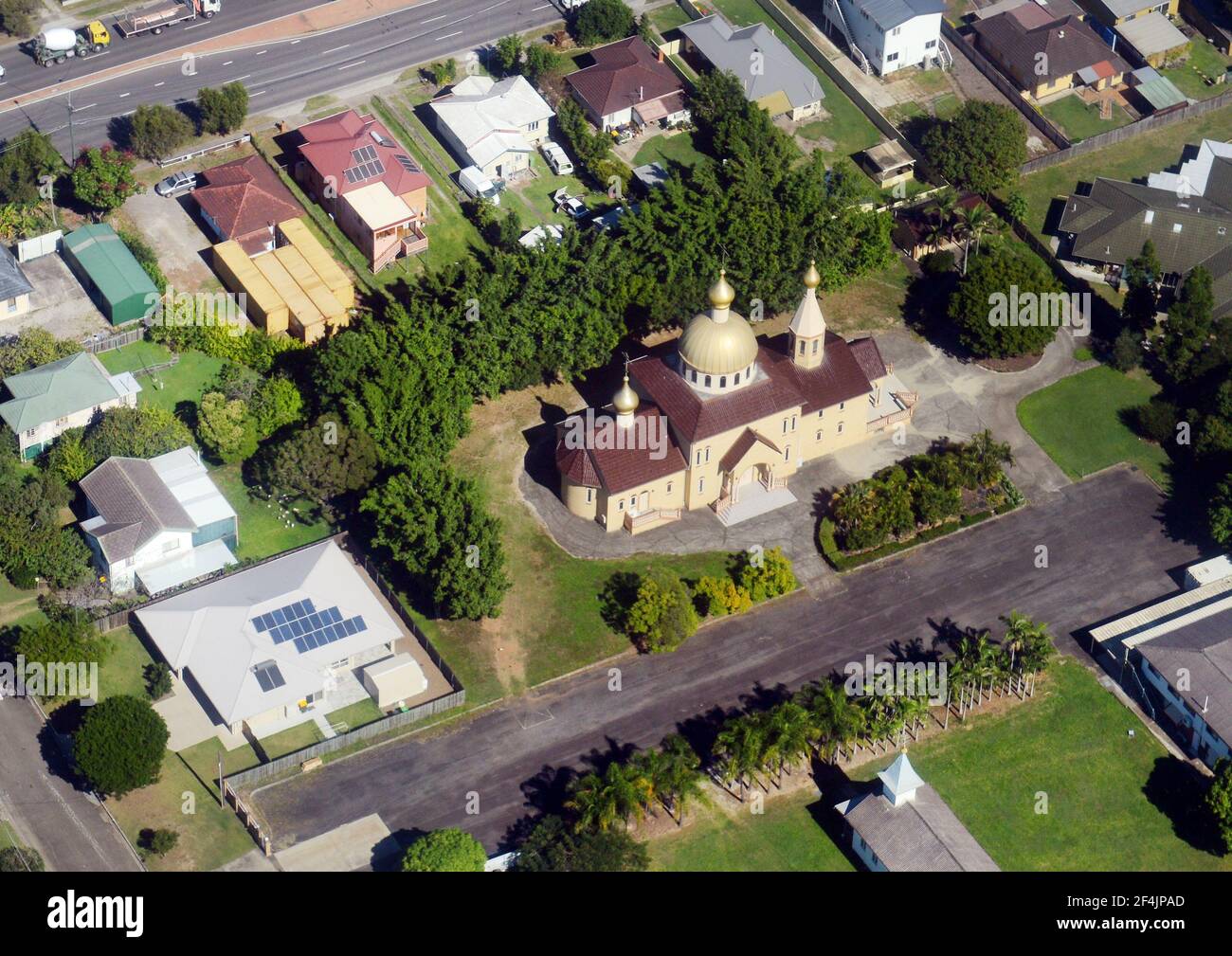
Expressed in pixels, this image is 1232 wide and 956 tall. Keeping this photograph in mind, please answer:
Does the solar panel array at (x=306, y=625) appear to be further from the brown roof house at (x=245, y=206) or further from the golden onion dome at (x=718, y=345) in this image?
the brown roof house at (x=245, y=206)

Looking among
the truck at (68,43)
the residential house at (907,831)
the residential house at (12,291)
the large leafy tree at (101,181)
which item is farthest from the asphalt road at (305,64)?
the residential house at (907,831)

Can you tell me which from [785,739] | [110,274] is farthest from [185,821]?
[110,274]

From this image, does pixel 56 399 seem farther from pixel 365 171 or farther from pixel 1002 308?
pixel 1002 308

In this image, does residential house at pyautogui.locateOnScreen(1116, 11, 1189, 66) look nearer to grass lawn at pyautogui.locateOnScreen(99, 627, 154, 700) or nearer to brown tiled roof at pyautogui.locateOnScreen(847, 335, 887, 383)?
brown tiled roof at pyautogui.locateOnScreen(847, 335, 887, 383)

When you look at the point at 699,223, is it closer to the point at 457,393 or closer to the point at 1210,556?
the point at 457,393

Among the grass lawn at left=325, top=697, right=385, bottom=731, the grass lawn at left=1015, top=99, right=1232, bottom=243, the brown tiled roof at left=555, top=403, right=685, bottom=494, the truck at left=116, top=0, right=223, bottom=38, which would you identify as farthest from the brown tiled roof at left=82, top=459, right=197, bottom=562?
the grass lawn at left=1015, top=99, right=1232, bottom=243

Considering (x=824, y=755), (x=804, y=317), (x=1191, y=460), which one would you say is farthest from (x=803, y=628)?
(x=1191, y=460)

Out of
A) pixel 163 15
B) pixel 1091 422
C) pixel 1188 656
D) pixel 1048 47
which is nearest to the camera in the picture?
pixel 1188 656
